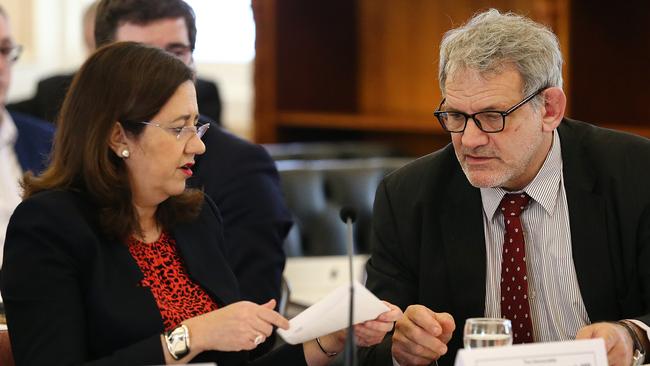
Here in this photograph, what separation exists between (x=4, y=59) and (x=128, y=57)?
186cm

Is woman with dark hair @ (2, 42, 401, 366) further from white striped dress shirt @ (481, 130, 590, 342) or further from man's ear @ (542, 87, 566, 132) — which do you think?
man's ear @ (542, 87, 566, 132)

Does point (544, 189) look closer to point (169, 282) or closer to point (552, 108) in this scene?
point (552, 108)

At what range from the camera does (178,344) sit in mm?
2029

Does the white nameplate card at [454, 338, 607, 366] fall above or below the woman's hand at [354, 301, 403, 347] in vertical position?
above

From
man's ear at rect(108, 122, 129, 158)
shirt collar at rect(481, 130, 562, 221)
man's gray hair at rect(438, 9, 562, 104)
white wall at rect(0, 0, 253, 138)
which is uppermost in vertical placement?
man's gray hair at rect(438, 9, 562, 104)

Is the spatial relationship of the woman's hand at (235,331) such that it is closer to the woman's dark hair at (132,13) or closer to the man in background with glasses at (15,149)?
the woman's dark hair at (132,13)

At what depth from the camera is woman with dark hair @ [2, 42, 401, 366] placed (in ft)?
6.61

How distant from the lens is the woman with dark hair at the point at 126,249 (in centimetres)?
202

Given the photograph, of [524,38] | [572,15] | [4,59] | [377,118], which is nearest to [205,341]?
[524,38]

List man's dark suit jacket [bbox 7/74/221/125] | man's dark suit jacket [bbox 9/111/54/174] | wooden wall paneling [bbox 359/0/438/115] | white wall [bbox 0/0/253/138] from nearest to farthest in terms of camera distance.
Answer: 1. man's dark suit jacket [bbox 9/111/54/174]
2. man's dark suit jacket [bbox 7/74/221/125]
3. wooden wall paneling [bbox 359/0/438/115]
4. white wall [bbox 0/0/253/138]

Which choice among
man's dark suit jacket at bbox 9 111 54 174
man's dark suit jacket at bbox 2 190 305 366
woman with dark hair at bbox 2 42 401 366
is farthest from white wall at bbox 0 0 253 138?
man's dark suit jacket at bbox 2 190 305 366

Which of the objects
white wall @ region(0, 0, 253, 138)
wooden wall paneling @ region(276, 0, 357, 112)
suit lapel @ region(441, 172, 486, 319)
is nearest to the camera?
suit lapel @ region(441, 172, 486, 319)

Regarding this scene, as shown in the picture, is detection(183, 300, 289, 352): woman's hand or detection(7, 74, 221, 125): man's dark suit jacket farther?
detection(7, 74, 221, 125): man's dark suit jacket

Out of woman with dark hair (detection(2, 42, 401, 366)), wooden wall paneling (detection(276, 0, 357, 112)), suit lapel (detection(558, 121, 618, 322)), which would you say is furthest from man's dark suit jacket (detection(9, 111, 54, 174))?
wooden wall paneling (detection(276, 0, 357, 112))
